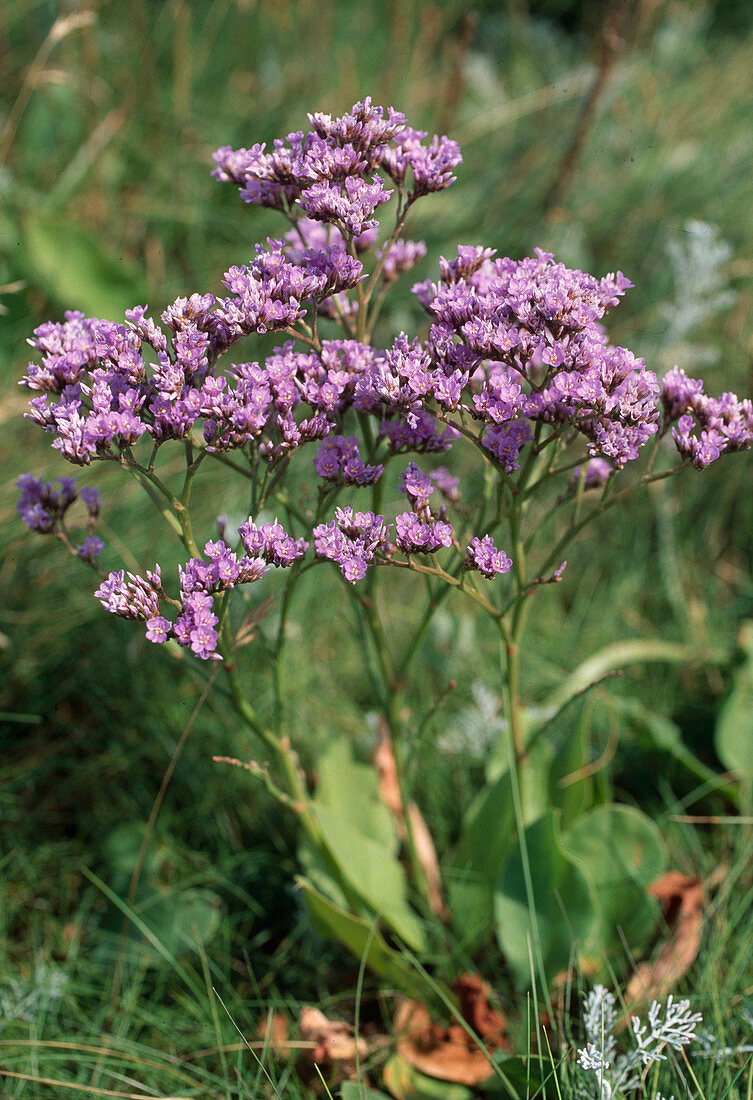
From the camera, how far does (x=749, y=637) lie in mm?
3072

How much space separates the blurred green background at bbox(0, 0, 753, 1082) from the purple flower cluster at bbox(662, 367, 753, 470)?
1149mm

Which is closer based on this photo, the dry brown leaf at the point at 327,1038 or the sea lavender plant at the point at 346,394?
the sea lavender plant at the point at 346,394

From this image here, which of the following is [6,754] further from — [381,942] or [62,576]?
[381,942]

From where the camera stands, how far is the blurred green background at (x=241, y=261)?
2.75m

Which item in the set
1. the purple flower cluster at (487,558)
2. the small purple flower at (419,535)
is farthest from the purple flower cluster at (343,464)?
the purple flower cluster at (487,558)

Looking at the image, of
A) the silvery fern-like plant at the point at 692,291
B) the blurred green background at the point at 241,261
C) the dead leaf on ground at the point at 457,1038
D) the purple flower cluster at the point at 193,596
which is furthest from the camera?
the silvery fern-like plant at the point at 692,291

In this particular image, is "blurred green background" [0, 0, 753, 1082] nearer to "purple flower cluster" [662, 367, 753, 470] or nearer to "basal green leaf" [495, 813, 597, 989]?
"basal green leaf" [495, 813, 597, 989]

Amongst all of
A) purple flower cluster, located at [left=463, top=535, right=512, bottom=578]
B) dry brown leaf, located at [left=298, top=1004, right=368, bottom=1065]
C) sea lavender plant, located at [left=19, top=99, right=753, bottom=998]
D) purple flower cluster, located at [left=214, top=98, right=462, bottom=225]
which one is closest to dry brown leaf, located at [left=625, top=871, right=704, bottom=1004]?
sea lavender plant, located at [left=19, top=99, right=753, bottom=998]

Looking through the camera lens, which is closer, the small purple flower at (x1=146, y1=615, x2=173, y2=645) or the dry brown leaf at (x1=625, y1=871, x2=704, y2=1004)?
the small purple flower at (x1=146, y1=615, x2=173, y2=645)

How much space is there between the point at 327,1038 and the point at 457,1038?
0.31m

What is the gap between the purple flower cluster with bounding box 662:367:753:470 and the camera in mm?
1716

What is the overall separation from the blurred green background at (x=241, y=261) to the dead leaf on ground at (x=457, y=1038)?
0.36 metres

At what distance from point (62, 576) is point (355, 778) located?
1371 mm

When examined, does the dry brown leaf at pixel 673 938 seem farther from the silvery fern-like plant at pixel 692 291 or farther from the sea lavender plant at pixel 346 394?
the silvery fern-like plant at pixel 692 291
